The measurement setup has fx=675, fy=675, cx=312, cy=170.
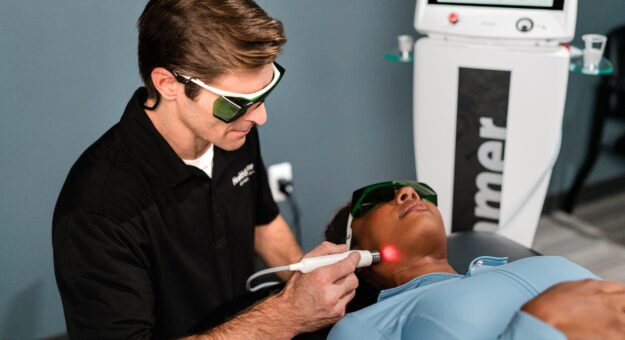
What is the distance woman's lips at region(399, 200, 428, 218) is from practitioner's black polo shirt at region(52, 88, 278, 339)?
404 mm

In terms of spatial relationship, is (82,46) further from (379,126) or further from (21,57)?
(379,126)

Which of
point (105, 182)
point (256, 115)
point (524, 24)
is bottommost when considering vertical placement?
point (105, 182)

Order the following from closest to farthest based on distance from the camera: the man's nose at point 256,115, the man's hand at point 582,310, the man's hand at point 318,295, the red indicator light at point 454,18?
the man's hand at point 582,310, the man's hand at point 318,295, the man's nose at point 256,115, the red indicator light at point 454,18

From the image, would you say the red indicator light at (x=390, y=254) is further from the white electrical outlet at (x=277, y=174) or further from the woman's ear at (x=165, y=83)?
the white electrical outlet at (x=277, y=174)

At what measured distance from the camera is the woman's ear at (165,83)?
4.54 feet

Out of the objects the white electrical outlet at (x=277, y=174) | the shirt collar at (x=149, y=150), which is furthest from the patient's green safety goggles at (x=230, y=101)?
the white electrical outlet at (x=277, y=174)

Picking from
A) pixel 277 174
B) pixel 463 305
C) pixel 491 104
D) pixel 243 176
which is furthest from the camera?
pixel 277 174

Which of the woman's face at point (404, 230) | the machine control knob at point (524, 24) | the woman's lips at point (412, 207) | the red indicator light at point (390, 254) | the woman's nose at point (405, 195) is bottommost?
the red indicator light at point (390, 254)

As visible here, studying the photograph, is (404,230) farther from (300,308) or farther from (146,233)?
(146,233)

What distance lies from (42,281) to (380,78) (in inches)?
56.7

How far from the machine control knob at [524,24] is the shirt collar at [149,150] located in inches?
42.2

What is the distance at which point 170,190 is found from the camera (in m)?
1.51

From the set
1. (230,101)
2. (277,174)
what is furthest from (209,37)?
(277,174)

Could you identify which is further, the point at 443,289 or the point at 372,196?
the point at 372,196
